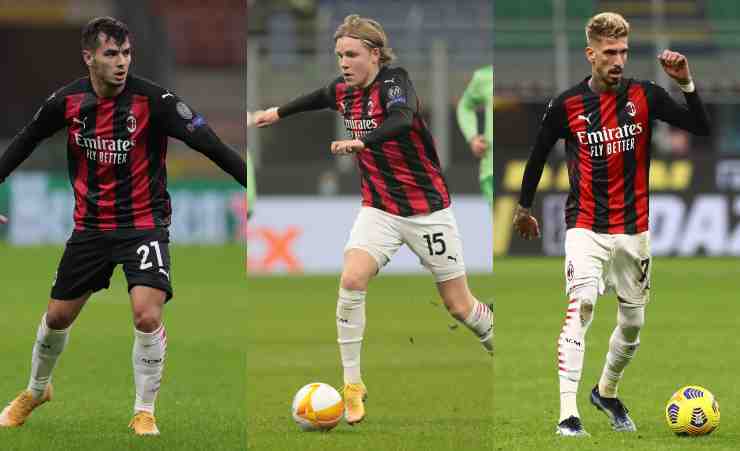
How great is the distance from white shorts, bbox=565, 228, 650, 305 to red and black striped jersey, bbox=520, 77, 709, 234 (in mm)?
54

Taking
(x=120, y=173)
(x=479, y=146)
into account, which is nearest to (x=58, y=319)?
(x=120, y=173)

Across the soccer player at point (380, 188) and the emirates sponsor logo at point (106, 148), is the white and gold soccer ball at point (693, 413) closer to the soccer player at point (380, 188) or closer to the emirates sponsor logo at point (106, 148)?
the soccer player at point (380, 188)

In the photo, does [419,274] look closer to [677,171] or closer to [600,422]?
[677,171]

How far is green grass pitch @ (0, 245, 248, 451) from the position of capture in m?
7.26

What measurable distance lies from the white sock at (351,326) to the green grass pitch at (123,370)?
0.67 meters

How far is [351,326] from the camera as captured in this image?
25.5 feet

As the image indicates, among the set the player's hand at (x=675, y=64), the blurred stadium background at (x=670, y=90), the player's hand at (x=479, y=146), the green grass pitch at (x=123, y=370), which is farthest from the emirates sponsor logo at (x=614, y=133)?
the blurred stadium background at (x=670, y=90)

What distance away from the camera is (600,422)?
767cm

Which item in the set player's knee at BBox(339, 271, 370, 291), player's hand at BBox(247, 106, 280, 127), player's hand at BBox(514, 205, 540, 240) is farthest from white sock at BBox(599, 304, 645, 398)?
player's hand at BBox(247, 106, 280, 127)

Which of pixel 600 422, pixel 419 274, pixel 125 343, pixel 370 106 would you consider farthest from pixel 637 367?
pixel 419 274

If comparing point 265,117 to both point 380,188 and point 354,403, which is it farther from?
point 354,403

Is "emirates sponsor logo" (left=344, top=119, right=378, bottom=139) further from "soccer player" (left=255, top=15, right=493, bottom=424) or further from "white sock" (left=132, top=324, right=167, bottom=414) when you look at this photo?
"white sock" (left=132, top=324, right=167, bottom=414)

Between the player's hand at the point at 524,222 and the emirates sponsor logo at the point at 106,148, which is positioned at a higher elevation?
the emirates sponsor logo at the point at 106,148

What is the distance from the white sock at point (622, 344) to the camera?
7438mm
